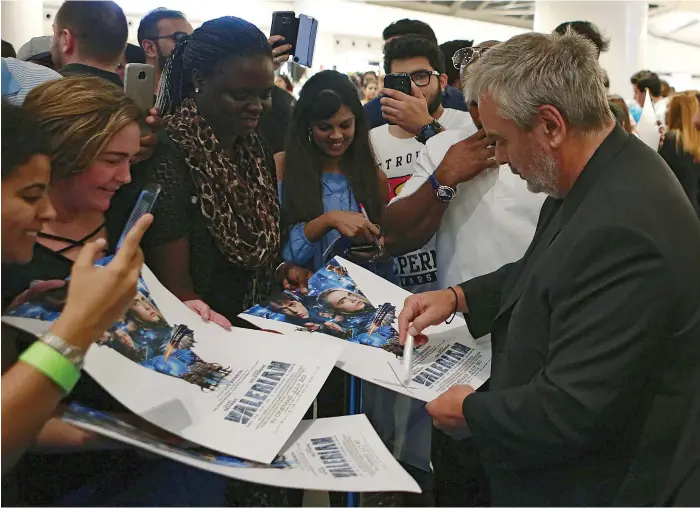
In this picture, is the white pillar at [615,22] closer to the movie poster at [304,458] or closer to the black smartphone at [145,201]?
the black smartphone at [145,201]

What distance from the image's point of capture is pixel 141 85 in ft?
3.83

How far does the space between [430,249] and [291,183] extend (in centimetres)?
45

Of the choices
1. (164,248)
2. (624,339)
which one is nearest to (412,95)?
(164,248)

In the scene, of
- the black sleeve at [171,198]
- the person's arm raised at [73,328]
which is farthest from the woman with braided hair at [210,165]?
the person's arm raised at [73,328]

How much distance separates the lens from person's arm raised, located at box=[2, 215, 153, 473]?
0.75 metres

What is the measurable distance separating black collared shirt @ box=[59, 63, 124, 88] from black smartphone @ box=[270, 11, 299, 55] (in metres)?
0.40

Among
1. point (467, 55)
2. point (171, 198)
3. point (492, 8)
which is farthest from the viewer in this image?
point (492, 8)

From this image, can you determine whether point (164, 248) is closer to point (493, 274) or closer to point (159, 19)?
point (159, 19)

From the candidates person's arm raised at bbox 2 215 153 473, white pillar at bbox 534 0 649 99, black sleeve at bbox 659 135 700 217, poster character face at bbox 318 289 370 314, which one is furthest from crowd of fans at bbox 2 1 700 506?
black sleeve at bbox 659 135 700 217

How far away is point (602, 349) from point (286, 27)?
3.19 ft

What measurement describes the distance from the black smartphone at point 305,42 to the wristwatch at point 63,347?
950 millimetres

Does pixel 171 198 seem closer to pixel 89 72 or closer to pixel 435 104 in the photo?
pixel 89 72

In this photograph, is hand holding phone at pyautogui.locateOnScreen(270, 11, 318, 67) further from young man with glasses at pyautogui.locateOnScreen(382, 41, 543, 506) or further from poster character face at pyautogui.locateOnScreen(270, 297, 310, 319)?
poster character face at pyautogui.locateOnScreen(270, 297, 310, 319)

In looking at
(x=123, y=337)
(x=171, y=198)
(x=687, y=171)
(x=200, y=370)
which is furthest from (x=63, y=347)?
(x=687, y=171)
